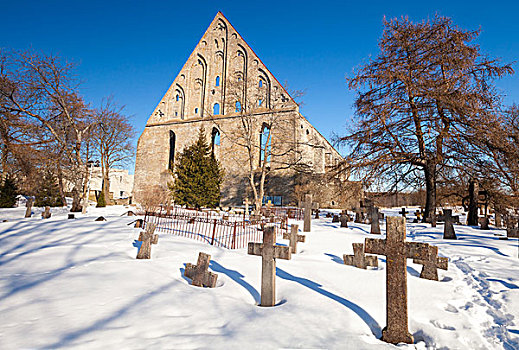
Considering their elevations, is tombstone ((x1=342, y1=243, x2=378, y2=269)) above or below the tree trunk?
below

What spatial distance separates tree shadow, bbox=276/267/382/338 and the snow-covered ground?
2cm

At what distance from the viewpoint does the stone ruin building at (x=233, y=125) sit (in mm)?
23125

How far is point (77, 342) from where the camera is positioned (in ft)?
7.71

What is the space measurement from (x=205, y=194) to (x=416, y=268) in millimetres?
17512

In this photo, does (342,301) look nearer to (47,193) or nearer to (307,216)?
(307,216)

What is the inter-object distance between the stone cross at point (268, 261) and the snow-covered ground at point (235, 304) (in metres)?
0.18

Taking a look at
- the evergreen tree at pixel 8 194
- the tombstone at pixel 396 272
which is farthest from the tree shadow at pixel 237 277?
the evergreen tree at pixel 8 194

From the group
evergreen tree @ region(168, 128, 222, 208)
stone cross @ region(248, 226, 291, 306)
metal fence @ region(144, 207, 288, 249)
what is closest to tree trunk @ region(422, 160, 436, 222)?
Result: metal fence @ region(144, 207, 288, 249)

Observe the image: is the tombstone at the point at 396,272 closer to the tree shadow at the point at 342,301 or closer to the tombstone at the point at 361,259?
the tree shadow at the point at 342,301

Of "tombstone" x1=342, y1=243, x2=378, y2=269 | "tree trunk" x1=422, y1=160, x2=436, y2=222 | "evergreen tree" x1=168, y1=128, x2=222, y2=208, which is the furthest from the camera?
"evergreen tree" x1=168, y1=128, x2=222, y2=208

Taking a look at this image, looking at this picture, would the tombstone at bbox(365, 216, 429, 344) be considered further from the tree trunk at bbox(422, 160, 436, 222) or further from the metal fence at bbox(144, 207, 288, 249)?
the tree trunk at bbox(422, 160, 436, 222)

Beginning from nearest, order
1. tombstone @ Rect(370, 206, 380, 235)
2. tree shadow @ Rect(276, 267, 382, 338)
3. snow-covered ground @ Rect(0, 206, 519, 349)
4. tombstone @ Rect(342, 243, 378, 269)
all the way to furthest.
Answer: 1. snow-covered ground @ Rect(0, 206, 519, 349)
2. tree shadow @ Rect(276, 267, 382, 338)
3. tombstone @ Rect(342, 243, 378, 269)
4. tombstone @ Rect(370, 206, 380, 235)

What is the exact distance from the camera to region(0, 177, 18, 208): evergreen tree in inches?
721

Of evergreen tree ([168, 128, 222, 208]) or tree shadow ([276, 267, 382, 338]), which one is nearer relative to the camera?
tree shadow ([276, 267, 382, 338])
